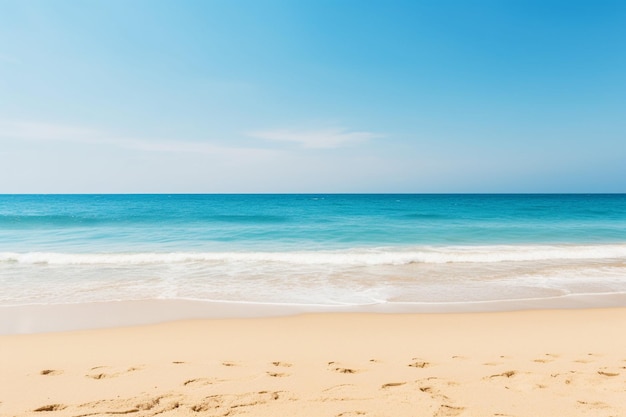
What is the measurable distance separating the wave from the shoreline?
17.0ft

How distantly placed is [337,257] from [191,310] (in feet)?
24.6

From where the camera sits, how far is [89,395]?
3.61m

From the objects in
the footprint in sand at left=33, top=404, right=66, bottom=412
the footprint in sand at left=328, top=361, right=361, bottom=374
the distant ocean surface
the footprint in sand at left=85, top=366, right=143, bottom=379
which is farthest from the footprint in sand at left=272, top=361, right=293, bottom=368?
the distant ocean surface

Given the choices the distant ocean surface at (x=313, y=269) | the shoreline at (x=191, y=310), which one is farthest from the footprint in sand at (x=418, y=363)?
the distant ocean surface at (x=313, y=269)

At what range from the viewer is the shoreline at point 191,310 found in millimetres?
6559

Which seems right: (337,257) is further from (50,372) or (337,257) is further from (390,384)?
(50,372)

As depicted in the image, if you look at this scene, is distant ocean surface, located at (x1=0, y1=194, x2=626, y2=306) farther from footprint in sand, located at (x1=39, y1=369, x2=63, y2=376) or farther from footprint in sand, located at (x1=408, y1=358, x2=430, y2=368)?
footprint in sand, located at (x1=39, y1=369, x2=63, y2=376)

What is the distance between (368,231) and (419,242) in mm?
5459

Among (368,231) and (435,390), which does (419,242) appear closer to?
(368,231)

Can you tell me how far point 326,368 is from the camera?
4.32 metres

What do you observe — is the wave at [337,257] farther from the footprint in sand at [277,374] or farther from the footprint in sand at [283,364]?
the footprint in sand at [277,374]

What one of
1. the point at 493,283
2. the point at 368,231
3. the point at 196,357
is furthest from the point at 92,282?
the point at 368,231

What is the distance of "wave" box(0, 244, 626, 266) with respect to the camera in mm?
13102

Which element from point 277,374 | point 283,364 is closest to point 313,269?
point 283,364
